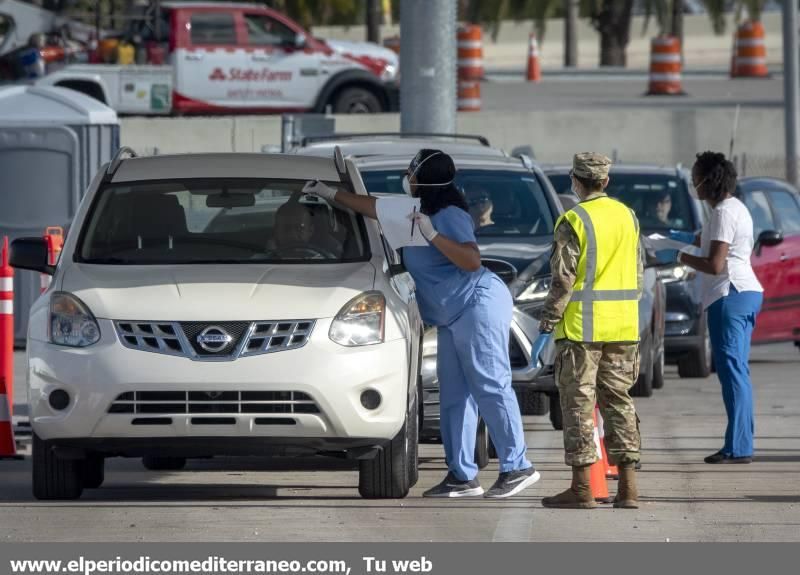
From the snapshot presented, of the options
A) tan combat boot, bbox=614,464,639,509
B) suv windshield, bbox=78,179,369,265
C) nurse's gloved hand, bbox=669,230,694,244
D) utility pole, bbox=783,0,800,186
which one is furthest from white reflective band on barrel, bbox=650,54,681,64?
tan combat boot, bbox=614,464,639,509

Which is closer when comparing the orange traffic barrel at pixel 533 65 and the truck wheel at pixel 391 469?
the truck wheel at pixel 391 469

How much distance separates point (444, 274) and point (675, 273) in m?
7.00

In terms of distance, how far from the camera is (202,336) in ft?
28.8

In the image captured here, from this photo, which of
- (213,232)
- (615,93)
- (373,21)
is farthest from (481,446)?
(373,21)

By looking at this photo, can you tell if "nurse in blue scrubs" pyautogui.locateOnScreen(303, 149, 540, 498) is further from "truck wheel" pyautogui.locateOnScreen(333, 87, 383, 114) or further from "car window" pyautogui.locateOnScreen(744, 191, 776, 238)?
"truck wheel" pyautogui.locateOnScreen(333, 87, 383, 114)

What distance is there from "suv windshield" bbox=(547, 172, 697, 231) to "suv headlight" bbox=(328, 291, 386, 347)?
7.35 meters

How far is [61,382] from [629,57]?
51.0 m

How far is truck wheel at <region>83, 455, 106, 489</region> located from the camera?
9.45 metres

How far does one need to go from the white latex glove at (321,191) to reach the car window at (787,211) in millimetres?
8328

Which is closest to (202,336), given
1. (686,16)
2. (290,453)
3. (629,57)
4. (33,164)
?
(290,453)

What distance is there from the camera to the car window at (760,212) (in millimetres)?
16969

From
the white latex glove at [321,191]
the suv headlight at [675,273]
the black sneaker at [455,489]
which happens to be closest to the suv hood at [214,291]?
the white latex glove at [321,191]

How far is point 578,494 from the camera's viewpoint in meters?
9.06

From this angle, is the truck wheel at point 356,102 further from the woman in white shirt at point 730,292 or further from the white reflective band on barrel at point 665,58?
the woman in white shirt at point 730,292
